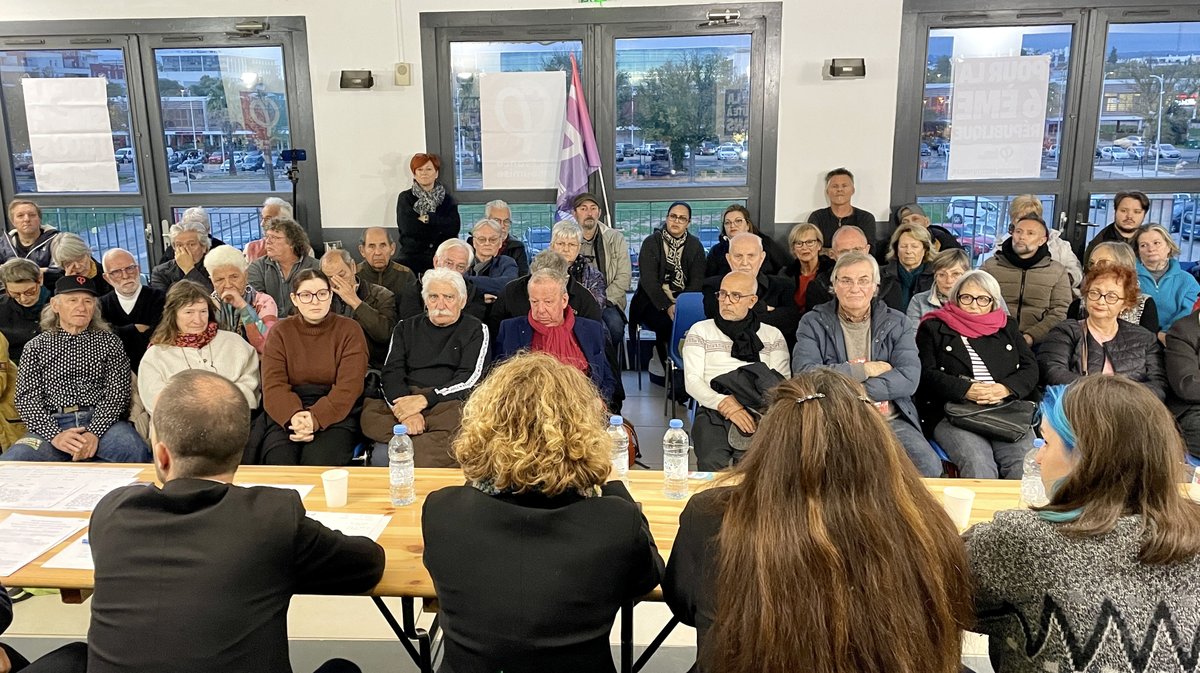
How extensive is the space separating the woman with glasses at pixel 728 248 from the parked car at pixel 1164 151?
2.80 meters

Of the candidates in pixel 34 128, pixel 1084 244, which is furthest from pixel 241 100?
pixel 1084 244

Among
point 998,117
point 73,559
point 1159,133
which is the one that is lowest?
point 73,559

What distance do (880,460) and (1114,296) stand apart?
3.00 meters

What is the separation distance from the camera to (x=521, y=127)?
256 inches

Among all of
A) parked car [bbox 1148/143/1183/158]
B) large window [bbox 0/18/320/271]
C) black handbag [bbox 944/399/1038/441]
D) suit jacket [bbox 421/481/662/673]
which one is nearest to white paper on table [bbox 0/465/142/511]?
suit jacket [bbox 421/481/662/673]

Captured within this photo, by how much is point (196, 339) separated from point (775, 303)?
313 centimetres

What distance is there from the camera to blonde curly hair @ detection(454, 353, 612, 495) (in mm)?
1697

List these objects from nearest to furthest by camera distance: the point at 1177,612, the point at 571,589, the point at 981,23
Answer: the point at 1177,612, the point at 571,589, the point at 981,23

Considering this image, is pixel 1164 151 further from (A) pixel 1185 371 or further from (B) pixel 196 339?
(B) pixel 196 339

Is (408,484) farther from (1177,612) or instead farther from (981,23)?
(981,23)

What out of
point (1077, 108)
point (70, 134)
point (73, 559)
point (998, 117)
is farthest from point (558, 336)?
point (70, 134)

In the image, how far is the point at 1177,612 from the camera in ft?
4.61

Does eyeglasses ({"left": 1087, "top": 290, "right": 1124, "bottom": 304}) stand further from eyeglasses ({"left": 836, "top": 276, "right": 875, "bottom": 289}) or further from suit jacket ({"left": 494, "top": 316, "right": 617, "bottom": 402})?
suit jacket ({"left": 494, "top": 316, "right": 617, "bottom": 402})

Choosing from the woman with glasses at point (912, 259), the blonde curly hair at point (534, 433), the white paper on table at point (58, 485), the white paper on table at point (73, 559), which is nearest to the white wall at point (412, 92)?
the woman with glasses at point (912, 259)
